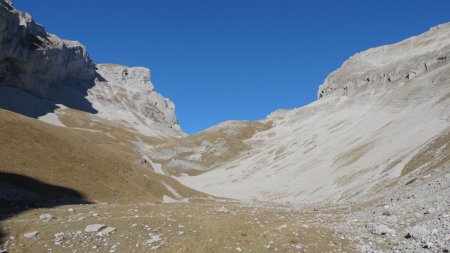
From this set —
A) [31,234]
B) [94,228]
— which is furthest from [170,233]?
[31,234]

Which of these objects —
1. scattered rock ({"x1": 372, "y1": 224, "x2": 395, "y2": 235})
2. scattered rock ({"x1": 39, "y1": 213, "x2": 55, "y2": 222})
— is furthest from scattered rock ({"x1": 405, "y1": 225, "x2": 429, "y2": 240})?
scattered rock ({"x1": 39, "y1": 213, "x2": 55, "y2": 222})

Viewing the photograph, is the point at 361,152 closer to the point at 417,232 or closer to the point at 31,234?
the point at 417,232

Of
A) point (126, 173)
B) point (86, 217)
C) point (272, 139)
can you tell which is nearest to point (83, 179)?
point (126, 173)

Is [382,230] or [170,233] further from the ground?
[170,233]

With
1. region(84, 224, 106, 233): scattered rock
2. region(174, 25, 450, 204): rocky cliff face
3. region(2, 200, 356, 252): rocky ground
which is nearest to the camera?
region(2, 200, 356, 252): rocky ground

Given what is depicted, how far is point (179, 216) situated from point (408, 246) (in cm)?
1730

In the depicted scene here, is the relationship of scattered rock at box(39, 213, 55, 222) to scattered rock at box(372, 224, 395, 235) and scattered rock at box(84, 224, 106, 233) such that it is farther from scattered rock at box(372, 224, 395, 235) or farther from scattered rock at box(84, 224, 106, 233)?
scattered rock at box(372, 224, 395, 235)

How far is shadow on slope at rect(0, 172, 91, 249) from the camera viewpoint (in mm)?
36062

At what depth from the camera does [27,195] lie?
1644 inches

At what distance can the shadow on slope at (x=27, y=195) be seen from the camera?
3606 cm

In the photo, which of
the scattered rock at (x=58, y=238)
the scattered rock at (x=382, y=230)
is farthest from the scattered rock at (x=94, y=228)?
the scattered rock at (x=382, y=230)

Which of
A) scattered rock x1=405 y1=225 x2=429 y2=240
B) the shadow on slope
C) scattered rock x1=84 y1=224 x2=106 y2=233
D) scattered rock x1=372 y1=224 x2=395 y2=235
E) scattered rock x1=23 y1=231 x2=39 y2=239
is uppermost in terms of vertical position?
the shadow on slope

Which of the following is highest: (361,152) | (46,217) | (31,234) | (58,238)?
(361,152)

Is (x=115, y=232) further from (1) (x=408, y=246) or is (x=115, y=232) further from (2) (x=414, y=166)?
(2) (x=414, y=166)
